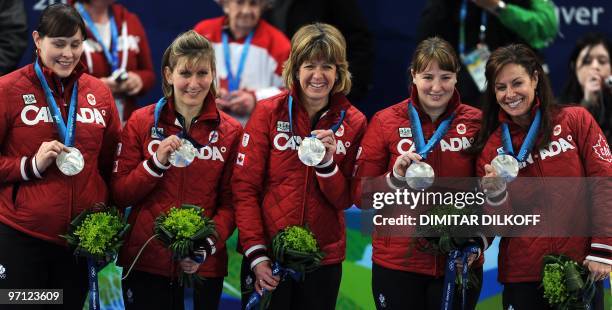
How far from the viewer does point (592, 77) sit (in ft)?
24.2

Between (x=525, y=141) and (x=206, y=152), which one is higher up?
(x=525, y=141)

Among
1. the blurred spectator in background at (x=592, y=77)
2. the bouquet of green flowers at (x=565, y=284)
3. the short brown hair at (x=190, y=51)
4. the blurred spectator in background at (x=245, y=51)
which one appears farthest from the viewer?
the blurred spectator in background at (x=245, y=51)

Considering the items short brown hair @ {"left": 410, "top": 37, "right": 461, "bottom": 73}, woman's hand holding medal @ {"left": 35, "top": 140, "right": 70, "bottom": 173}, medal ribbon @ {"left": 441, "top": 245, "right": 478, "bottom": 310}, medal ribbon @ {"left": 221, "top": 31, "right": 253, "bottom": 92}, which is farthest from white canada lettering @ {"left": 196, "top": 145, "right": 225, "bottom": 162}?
medal ribbon @ {"left": 221, "top": 31, "right": 253, "bottom": 92}

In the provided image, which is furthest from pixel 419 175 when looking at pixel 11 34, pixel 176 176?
pixel 11 34

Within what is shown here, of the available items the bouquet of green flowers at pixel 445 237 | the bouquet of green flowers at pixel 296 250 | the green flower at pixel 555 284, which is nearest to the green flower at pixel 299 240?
the bouquet of green flowers at pixel 296 250

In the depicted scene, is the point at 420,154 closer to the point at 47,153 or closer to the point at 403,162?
the point at 403,162

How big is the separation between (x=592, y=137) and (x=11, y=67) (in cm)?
382

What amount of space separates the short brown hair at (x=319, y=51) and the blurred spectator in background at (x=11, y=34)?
89.8 inches

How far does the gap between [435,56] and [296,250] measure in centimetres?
123

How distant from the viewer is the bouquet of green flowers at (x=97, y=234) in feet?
16.9

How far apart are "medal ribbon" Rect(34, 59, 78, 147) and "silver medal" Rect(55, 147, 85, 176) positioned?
121mm

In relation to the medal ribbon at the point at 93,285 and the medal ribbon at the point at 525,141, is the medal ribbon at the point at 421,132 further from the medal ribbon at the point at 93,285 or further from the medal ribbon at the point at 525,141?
the medal ribbon at the point at 93,285

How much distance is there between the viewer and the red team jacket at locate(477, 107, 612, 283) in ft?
17.1

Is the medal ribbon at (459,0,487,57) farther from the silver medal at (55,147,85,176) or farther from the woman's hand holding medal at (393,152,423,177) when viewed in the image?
the silver medal at (55,147,85,176)
